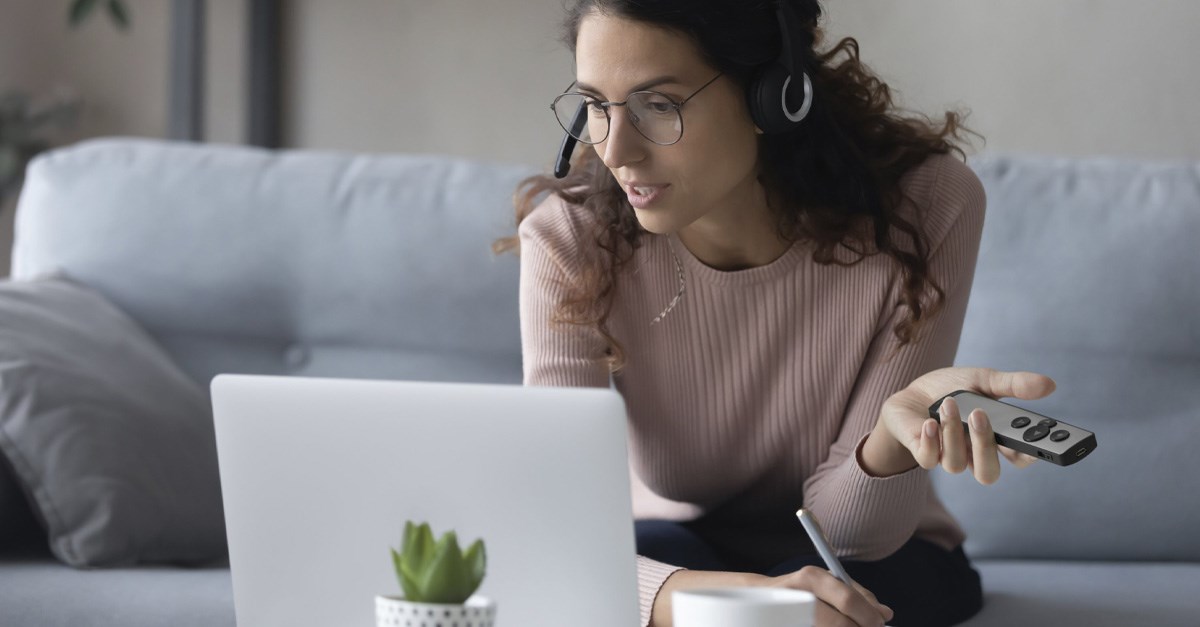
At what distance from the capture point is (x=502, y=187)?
6.12ft

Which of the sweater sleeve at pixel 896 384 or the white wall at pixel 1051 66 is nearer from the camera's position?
the sweater sleeve at pixel 896 384

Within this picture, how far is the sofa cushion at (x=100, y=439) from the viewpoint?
1.49 metres

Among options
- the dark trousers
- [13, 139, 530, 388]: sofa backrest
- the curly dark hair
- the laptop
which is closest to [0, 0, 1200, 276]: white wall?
[13, 139, 530, 388]: sofa backrest

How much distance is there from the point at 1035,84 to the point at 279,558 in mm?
2231

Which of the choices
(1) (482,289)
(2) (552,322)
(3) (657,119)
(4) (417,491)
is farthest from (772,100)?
(1) (482,289)

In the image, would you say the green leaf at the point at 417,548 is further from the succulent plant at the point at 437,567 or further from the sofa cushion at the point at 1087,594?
the sofa cushion at the point at 1087,594

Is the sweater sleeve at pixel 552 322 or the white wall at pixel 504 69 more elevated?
the white wall at pixel 504 69

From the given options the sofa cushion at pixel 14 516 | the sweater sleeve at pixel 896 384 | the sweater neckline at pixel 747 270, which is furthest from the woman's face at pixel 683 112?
the sofa cushion at pixel 14 516

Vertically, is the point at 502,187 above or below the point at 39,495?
above

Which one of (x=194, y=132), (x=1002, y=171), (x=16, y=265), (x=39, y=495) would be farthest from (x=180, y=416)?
(x=194, y=132)

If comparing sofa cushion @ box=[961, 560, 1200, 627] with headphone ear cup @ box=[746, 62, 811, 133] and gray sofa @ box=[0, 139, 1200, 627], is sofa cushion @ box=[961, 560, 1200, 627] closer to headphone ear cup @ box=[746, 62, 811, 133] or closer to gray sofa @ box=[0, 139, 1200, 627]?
gray sofa @ box=[0, 139, 1200, 627]

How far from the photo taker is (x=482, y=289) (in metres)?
1.81

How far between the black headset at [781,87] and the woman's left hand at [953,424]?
297 mm

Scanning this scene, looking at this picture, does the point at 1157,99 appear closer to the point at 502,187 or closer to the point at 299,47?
the point at 502,187
